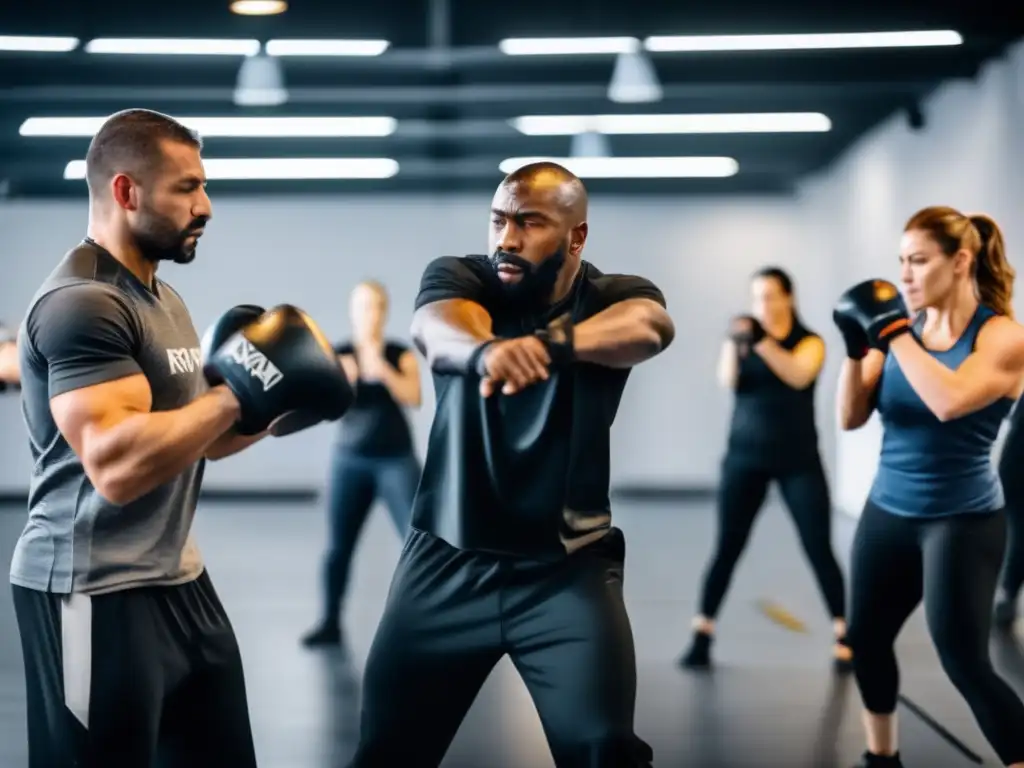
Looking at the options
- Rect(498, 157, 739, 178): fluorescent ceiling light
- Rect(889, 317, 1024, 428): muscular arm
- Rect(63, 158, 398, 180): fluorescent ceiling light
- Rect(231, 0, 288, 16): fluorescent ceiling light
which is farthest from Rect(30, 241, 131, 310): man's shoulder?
Rect(63, 158, 398, 180): fluorescent ceiling light

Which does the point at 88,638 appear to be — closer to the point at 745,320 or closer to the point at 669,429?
the point at 745,320

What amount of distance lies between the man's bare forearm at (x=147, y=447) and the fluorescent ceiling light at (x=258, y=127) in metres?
6.01

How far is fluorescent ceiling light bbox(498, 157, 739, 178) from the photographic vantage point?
8859 millimetres

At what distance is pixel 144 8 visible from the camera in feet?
17.6

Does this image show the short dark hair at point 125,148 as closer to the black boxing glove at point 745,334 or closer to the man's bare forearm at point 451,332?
the man's bare forearm at point 451,332

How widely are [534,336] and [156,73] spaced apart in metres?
5.30

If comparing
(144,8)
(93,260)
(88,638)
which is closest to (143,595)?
(88,638)

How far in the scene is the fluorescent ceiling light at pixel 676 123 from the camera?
7.60 m

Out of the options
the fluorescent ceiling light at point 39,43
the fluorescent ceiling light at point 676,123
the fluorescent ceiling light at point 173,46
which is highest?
the fluorescent ceiling light at point 173,46

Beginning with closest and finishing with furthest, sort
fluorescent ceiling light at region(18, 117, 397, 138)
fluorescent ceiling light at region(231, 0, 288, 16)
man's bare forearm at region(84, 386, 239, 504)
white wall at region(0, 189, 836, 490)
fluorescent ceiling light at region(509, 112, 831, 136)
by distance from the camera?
man's bare forearm at region(84, 386, 239, 504), fluorescent ceiling light at region(231, 0, 288, 16), fluorescent ceiling light at region(18, 117, 397, 138), fluorescent ceiling light at region(509, 112, 831, 136), white wall at region(0, 189, 836, 490)

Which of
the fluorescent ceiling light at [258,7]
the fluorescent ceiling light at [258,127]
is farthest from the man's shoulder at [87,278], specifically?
the fluorescent ceiling light at [258,127]

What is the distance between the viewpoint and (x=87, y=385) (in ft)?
5.27

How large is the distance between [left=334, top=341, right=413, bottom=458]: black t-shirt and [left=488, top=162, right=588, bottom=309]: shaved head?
7.15 ft

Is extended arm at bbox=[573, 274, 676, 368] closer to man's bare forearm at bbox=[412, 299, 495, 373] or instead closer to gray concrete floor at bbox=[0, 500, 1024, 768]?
man's bare forearm at bbox=[412, 299, 495, 373]
